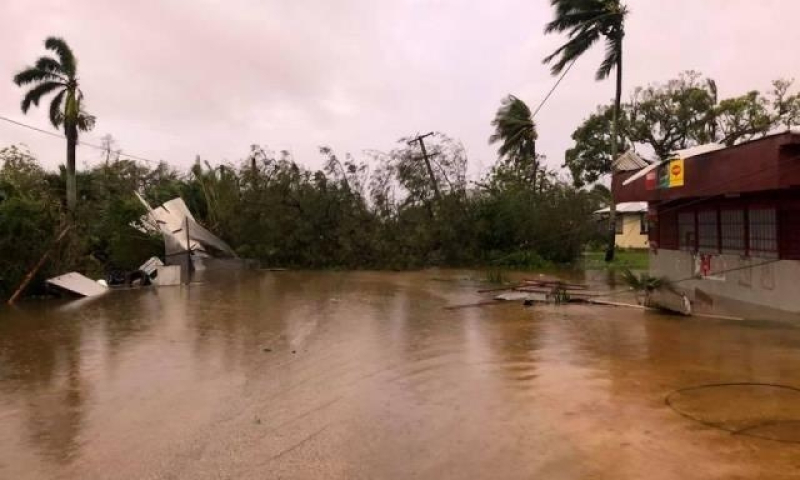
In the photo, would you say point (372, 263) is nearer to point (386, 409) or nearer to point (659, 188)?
point (659, 188)

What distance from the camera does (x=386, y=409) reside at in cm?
710

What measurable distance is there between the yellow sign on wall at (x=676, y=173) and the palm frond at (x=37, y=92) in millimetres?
26392

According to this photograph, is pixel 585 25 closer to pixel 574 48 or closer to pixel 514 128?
pixel 574 48

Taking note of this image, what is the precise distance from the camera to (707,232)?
663 inches

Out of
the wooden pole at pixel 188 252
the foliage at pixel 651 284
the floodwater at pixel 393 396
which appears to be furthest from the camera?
the wooden pole at pixel 188 252

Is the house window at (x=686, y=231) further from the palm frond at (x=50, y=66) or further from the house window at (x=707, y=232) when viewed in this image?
the palm frond at (x=50, y=66)

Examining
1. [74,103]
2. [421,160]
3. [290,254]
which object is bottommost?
[290,254]

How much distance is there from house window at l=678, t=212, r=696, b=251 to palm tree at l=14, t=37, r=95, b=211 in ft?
80.4

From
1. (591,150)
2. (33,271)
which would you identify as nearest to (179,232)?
(33,271)

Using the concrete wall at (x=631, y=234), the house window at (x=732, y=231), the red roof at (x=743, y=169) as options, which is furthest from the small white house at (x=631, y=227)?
the house window at (x=732, y=231)

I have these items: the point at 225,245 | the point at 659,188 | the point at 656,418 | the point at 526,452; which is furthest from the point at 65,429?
the point at 225,245

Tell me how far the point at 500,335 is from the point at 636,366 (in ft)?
10.0

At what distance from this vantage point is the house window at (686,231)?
17.8m

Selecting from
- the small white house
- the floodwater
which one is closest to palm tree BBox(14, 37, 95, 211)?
the floodwater
